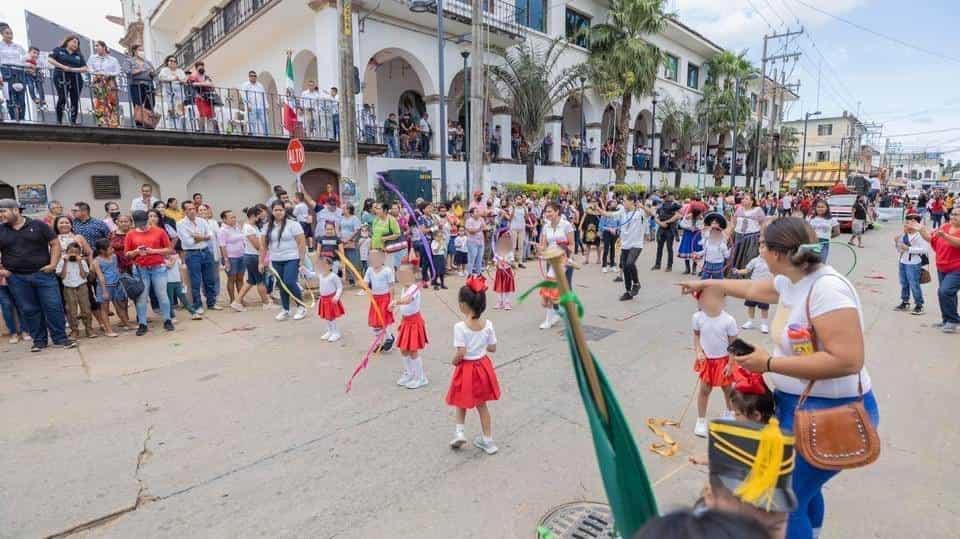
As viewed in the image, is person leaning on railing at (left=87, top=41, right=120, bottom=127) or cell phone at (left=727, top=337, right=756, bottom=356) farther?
person leaning on railing at (left=87, top=41, right=120, bottom=127)

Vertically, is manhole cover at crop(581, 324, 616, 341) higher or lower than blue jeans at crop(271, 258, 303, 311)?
lower

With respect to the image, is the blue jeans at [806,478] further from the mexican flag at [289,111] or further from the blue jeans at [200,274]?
the mexican flag at [289,111]

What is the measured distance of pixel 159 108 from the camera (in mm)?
13164

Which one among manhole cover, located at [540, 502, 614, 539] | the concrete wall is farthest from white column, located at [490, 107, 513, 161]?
manhole cover, located at [540, 502, 614, 539]

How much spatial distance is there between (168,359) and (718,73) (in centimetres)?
3815

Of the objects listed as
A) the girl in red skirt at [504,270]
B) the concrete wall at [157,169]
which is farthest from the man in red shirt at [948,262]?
the concrete wall at [157,169]

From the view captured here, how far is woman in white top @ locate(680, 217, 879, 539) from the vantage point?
198 centimetres

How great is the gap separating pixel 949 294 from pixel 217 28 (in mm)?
25019

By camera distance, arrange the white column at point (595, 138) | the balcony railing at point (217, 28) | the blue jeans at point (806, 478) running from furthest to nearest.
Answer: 1. the white column at point (595, 138)
2. the balcony railing at point (217, 28)
3. the blue jeans at point (806, 478)

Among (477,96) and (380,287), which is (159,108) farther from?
(380,287)

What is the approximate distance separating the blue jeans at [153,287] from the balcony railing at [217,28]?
39.9 feet

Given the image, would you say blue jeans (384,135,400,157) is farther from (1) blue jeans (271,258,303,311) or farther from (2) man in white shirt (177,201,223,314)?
(1) blue jeans (271,258,303,311)

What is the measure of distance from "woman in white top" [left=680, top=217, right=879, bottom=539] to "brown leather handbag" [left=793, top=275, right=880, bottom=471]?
60 millimetres

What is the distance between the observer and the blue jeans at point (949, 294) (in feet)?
22.0
